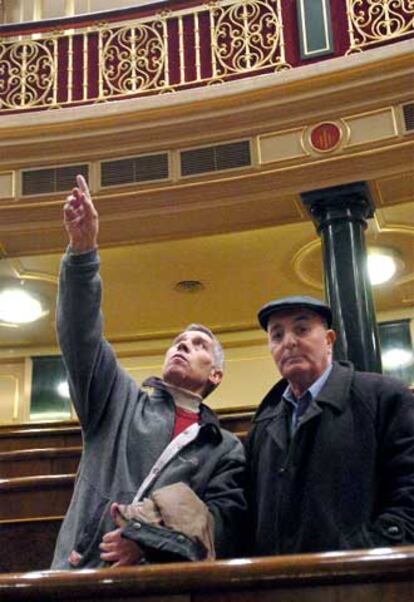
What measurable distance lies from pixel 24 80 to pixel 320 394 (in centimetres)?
457

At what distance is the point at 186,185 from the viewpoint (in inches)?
202

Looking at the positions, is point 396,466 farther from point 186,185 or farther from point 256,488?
point 186,185

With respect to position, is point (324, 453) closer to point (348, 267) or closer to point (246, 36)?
point (348, 267)

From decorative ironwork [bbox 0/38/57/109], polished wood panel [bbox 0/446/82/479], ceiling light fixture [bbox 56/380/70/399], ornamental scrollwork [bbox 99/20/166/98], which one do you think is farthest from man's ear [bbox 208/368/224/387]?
ceiling light fixture [bbox 56/380/70/399]

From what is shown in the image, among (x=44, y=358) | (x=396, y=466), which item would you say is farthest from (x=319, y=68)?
(x=44, y=358)

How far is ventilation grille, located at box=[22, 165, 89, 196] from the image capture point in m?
5.32

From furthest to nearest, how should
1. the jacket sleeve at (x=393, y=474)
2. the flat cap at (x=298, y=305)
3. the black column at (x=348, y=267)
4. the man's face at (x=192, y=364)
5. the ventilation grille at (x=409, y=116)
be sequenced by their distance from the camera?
the ventilation grille at (x=409, y=116), the black column at (x=348, y=267), the man's face at (x=192, y=364), the flat cap at (x=298, y=305), the jacket sleeve at (x=393, y=474)

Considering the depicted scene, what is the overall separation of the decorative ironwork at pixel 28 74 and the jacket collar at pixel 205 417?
3974mm

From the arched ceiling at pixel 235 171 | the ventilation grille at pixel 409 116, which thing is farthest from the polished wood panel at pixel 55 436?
the ventilation grille at pixel 409 116

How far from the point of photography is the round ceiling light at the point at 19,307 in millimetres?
7014

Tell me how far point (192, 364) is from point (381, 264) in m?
4.95

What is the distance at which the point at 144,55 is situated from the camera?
545 centimetres

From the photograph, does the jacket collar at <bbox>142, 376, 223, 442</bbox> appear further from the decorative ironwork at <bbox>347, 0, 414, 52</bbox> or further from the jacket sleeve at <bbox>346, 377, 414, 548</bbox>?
the decorative ironwork at <bbox>347, 0, 414, 52</bbox>

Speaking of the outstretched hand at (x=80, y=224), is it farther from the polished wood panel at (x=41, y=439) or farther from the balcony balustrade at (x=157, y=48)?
the balcony balustrade at (x=157, y=48)
